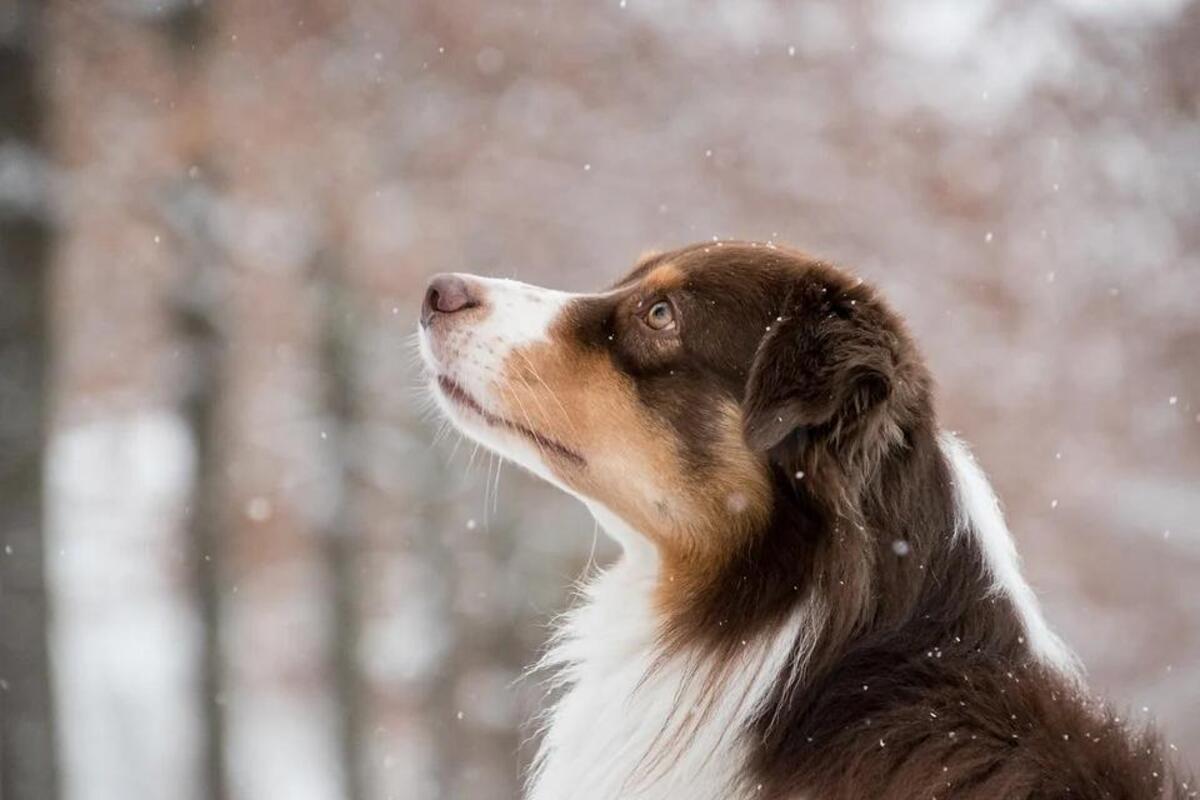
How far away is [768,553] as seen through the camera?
388 cm

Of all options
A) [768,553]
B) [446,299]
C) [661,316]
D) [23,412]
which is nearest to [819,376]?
[768,553]

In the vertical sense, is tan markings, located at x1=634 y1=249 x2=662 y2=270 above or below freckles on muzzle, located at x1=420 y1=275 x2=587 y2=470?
above

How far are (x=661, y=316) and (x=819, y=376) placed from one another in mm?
764

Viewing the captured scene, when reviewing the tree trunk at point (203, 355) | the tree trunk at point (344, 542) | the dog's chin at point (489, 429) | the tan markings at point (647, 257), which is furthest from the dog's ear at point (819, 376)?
the tree trunk at point (344, 542)

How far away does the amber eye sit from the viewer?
14.0 ft

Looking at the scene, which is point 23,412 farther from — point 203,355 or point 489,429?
point 489,429

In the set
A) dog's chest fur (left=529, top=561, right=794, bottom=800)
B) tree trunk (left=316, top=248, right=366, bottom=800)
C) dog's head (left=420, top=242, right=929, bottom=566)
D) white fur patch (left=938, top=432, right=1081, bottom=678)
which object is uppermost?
dog's head (left=420, top=242, right=929, bottom=566)

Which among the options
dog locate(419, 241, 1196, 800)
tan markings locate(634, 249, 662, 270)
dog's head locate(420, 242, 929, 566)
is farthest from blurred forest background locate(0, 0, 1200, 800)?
dog locate(419, 241, 1196, 800)

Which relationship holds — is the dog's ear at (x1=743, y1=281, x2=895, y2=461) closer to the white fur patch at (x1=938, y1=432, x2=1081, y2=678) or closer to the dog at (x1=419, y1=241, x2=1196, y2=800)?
the dog at (x1=419, y1=241, x2=1196, y2=800)

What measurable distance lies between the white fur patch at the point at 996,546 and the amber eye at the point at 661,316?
34.2 inches

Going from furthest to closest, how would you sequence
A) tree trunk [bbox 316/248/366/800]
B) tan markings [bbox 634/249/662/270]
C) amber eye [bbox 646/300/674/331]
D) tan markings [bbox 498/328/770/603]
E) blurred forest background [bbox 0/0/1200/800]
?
tree trunk [bbox 316/248/366/800], blurred forest background [bbox 0/0/1200/800], tan markings [bbox 634/249/662/270], amber eye [bbox 646/300/674/331], tan markings [bbox 498/328/770/603]

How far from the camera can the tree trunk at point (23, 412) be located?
10305 millimetres

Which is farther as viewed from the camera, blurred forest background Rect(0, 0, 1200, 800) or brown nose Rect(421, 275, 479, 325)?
blurred forest background Rect(0, 0, 1200, 800)

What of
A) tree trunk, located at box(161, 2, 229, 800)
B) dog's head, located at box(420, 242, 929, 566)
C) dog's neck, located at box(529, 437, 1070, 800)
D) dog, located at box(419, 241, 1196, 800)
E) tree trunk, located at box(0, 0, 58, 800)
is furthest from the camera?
tree trunk, located at box(161, 2, 229, 800)
